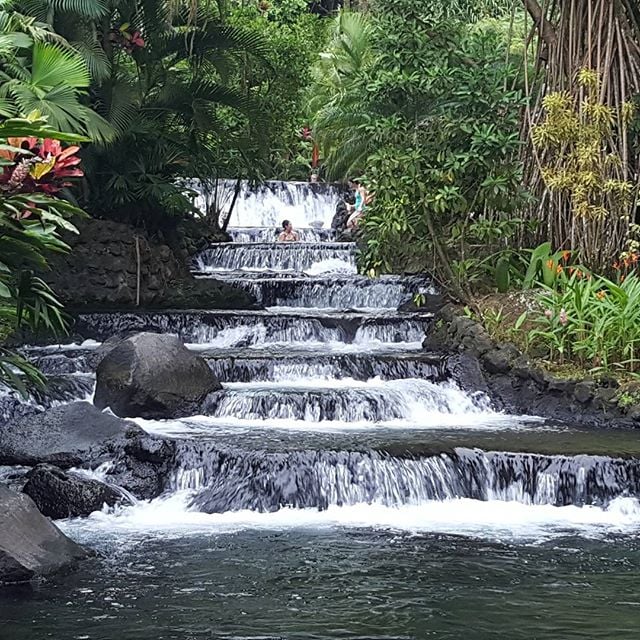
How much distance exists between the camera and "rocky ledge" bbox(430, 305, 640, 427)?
11.1 m

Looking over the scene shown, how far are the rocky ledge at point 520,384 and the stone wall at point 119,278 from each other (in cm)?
462

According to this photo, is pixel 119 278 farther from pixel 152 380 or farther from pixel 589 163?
pixel 589 163

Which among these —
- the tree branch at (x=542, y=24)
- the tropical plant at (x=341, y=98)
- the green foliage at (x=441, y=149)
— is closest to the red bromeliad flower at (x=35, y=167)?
the green foliage at (x=441, y=149)

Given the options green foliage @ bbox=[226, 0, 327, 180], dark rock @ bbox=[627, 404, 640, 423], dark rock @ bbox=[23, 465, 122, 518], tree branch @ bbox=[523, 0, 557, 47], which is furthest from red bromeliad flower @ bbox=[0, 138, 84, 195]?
green foliage @ bbox=[226, 0, 327, 180]

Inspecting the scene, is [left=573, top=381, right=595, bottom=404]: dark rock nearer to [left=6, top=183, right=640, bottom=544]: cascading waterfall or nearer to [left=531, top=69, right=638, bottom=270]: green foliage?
[left=6, top=183, right=640, bottom=544]: cascading waterfall

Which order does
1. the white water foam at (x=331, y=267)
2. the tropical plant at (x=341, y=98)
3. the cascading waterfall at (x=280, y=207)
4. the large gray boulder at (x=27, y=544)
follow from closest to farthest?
the large gray boulder at (x=27, y=544) → the white water foam at (x=331, y=267) → the tropical plant at (x=341, y=98) → the cascading waterfall at (x=280, y=207)

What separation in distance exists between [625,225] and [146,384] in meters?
5.28

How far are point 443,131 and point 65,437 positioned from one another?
18.2ft

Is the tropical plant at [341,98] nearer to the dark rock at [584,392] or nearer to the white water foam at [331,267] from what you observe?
the white water foam at [331,267]

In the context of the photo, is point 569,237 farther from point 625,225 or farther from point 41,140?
point 41,140

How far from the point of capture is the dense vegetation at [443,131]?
11914mm

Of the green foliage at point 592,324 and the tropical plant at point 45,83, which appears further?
the green foliage at point 592,324

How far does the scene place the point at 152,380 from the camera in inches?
441

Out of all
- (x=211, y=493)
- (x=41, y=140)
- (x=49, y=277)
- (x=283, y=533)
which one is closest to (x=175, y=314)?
(x=49, y=277)
